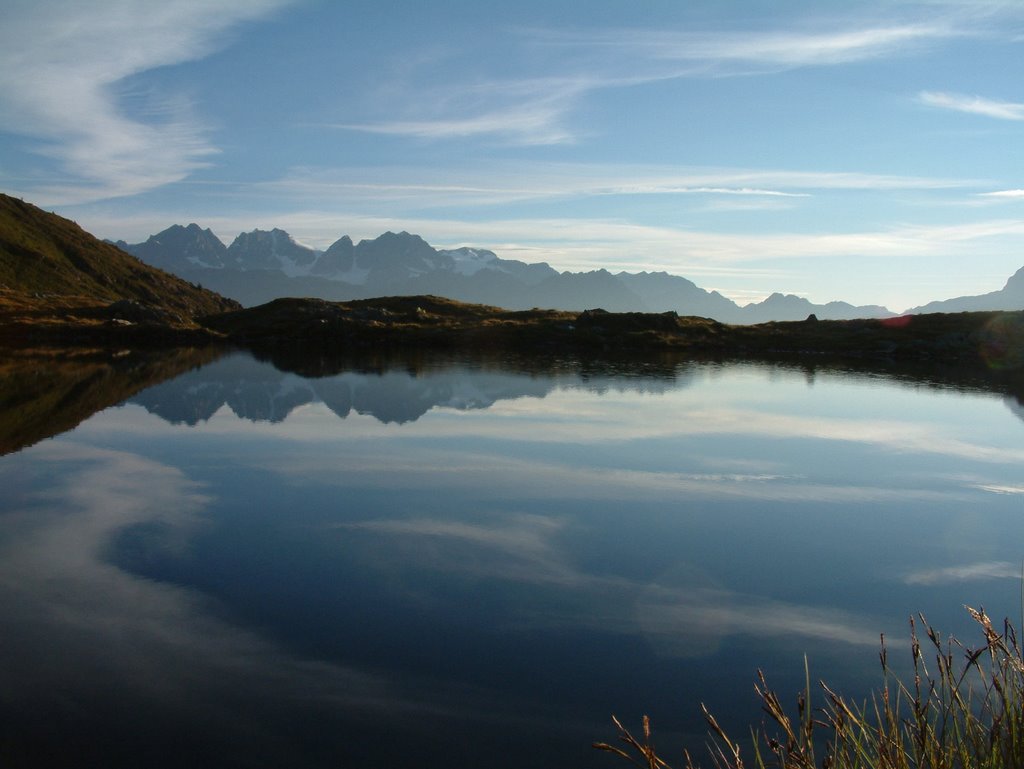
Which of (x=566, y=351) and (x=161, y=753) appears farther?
(x=566, y=351)

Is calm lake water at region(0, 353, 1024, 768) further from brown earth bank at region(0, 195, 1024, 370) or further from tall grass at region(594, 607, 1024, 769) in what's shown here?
brown earth bank at region(0, 195, 1024, 370)

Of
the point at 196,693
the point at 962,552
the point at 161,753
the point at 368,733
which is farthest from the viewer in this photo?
the point at 962,552

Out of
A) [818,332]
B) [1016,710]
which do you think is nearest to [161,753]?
[1016,710]

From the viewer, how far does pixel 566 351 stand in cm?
12462

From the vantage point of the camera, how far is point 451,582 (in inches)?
741

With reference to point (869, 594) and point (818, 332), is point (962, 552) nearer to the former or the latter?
point (869, 594)

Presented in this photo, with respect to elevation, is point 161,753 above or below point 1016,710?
below

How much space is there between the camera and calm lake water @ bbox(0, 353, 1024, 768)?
12.5 meters

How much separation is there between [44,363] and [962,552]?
8038cm

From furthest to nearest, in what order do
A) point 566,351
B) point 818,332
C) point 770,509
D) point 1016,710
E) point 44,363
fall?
point 818,332
point 566,351
point 44,363
point 770,509
point 1016,710

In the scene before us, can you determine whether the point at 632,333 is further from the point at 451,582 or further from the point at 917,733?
the point at 917,733

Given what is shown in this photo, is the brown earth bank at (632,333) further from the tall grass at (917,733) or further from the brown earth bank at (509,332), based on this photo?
the tall grass at (917,733)

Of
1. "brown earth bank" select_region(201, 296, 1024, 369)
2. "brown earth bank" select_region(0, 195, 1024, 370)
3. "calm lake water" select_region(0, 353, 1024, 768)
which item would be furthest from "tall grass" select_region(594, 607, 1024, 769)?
"brown earth bank" select_region(201, 296, 1024, 369)

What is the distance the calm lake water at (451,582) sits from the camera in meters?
12.5
